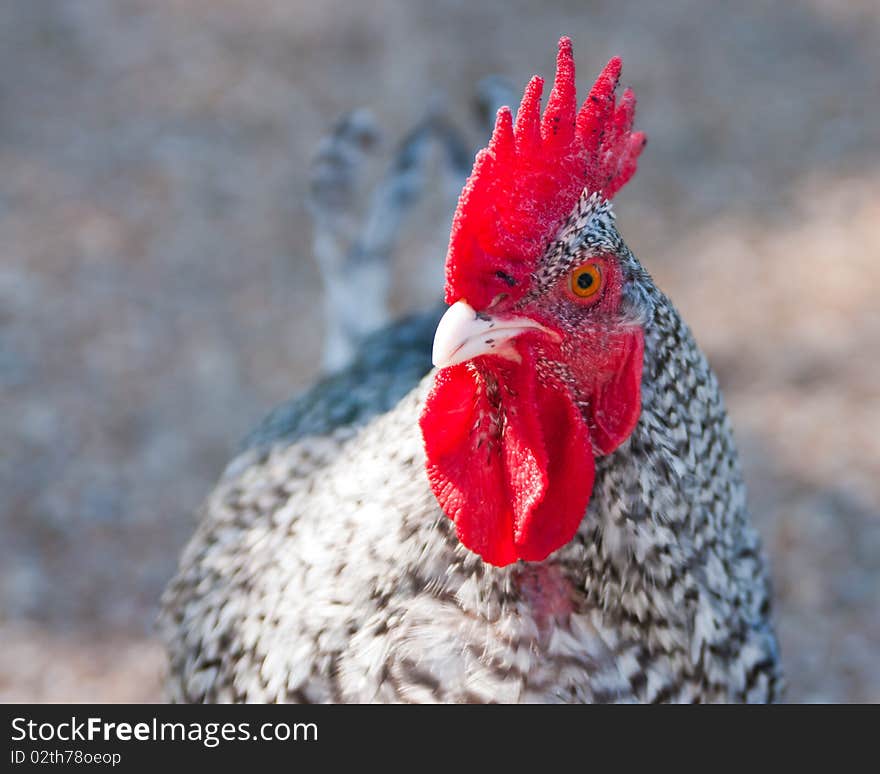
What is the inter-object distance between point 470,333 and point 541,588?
63 cm

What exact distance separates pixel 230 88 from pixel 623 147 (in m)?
5.62

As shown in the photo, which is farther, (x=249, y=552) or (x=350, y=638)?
(x=249, y=552)

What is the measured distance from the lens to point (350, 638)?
211 centimetres

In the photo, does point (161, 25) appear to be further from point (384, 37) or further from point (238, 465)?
point (238, 465)

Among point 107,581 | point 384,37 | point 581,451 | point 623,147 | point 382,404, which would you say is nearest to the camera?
point 581,451

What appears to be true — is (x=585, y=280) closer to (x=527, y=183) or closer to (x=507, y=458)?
(x=527, y=183)

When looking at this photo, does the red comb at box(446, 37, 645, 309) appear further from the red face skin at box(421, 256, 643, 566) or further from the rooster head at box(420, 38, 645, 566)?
the red face skin at box(421, 256, 643, 566)

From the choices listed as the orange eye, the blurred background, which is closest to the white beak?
the orange eye

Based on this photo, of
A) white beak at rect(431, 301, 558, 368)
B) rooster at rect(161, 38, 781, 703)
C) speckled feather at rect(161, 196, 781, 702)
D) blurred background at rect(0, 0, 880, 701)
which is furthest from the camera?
blurred background at rect(0, 0, 880, 701)

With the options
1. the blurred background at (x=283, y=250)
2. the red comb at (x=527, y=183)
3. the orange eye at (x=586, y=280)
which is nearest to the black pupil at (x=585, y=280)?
the orange eye at (x=586, y=280)

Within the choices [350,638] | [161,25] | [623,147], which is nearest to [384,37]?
[161,25]

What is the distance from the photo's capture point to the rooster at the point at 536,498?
6.07 ft

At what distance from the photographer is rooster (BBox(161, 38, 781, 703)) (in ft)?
6.07

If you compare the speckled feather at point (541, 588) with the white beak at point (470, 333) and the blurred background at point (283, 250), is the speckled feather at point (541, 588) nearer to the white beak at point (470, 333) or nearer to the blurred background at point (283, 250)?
the white beak at point (470, 333)
